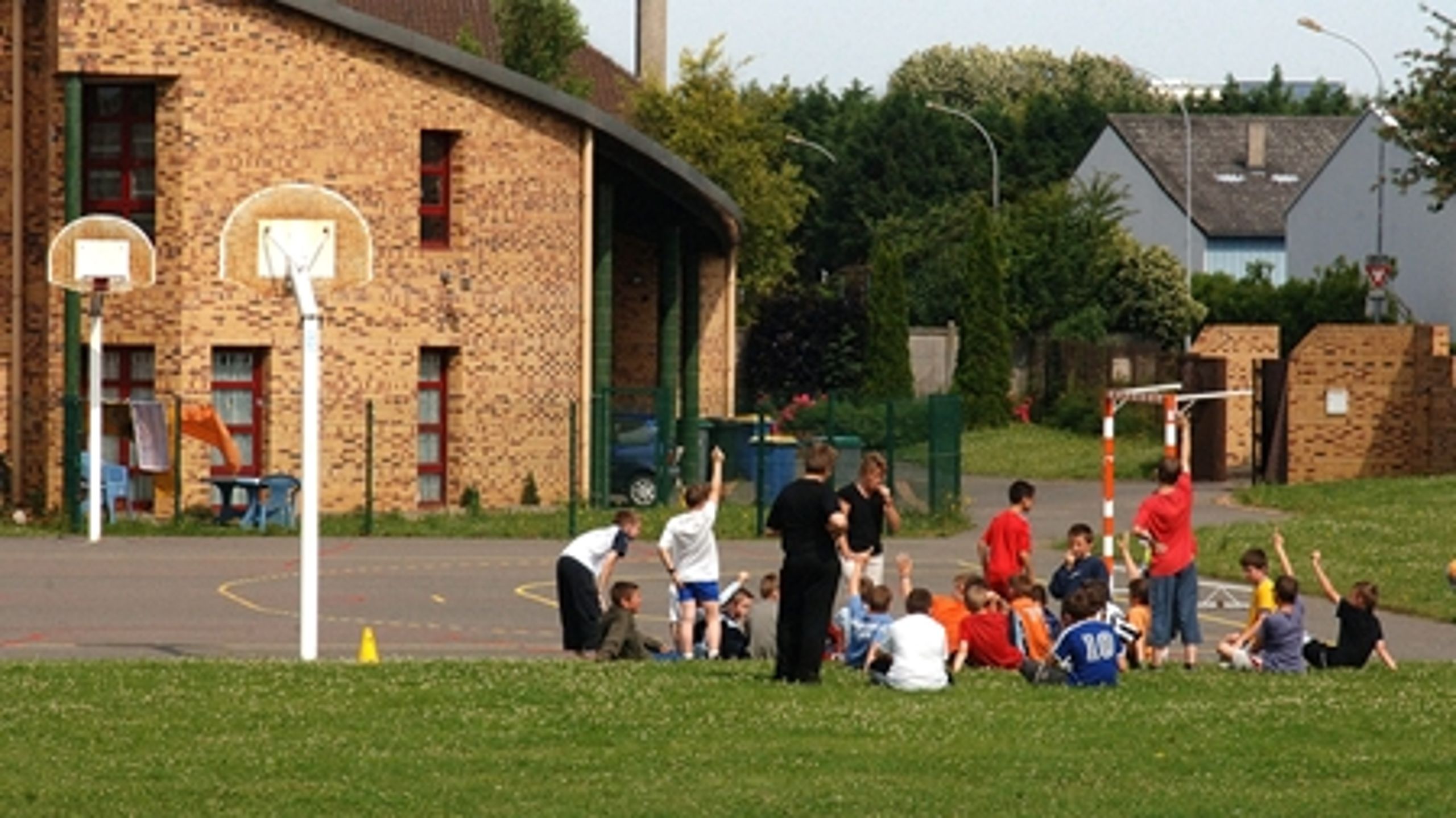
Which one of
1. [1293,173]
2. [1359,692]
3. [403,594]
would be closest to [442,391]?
[403,594]

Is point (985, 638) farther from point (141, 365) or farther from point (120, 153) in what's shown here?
point (120, 153)

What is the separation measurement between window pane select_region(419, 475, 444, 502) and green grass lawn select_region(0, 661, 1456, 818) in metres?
22.2

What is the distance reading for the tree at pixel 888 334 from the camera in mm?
65938

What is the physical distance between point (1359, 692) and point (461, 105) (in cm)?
2496

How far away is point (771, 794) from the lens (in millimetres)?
14555

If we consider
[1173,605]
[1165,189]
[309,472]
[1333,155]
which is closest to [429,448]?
[309,472]

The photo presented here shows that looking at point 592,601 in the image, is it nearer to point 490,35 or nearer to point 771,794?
point 771,794

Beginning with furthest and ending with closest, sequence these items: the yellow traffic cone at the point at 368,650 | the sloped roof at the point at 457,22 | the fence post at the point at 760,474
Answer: the sloped roof at the point at 457,22 < the fence post at the point at 760,474 < the yellow traffic cone at the point at 368,650

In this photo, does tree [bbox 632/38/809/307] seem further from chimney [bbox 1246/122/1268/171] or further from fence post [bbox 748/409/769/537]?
A: chimney [bbox 1246/122/1268/171]

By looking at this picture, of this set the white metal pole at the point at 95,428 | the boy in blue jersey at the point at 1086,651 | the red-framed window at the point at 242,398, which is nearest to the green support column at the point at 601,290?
the red-framed window at the point at 242,398

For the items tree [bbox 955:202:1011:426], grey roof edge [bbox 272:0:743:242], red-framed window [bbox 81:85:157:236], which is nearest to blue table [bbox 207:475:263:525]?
red-framed window [bbox 81:85:157:236]

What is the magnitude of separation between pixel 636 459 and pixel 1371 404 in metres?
14.3

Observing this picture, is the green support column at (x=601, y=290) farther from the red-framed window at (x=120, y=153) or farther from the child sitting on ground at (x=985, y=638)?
the child sitting on ground at (x=985, y=638)

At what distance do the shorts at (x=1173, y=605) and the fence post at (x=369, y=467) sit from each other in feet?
60.4
